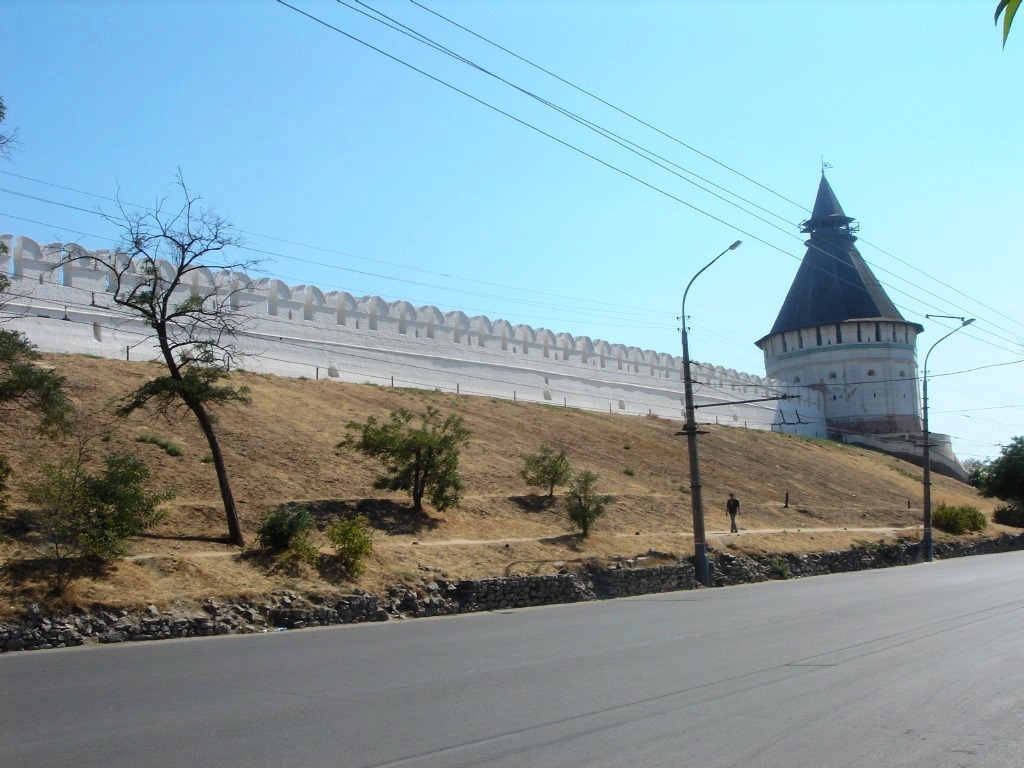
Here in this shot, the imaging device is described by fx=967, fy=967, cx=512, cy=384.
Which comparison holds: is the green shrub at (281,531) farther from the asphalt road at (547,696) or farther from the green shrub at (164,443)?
the green shrub at (164,443)

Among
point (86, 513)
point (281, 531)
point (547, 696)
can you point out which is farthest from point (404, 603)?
point (547, 696)

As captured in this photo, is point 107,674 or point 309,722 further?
point 107,674

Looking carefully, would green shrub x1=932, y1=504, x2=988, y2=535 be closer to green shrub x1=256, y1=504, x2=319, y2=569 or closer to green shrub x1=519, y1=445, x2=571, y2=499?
green shrub x1=519, y1=445, x2=571, y2=499

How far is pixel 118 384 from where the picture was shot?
24266 mm

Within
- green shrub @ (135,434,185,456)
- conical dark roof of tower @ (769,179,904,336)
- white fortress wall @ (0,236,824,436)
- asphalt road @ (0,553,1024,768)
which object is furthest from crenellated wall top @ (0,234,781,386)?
conical dark roof of tower @ (769,179,904,336)

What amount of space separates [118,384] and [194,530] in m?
7.95

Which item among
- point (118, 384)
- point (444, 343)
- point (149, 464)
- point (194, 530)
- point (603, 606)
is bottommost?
point (603, 606)

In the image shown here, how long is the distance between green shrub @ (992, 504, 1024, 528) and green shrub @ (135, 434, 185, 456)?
4128cm

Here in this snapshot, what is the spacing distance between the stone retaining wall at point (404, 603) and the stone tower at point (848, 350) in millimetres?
35034

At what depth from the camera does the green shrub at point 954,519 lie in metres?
39.9

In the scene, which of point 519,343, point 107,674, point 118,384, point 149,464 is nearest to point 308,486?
point 149,464

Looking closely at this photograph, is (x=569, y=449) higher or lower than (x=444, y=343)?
lower

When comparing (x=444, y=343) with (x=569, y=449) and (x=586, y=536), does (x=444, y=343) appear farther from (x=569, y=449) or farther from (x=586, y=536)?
(x=586, y=536)

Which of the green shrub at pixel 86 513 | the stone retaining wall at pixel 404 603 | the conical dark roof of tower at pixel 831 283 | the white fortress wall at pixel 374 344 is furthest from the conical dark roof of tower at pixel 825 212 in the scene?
the green shrub at pixel 86 513
